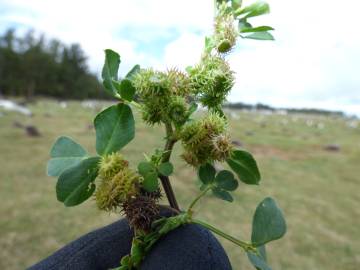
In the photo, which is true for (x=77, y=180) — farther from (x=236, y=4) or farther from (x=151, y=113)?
(x=236, y=4)

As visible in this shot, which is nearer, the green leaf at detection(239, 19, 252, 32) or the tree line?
the green leaf at detection(239, 19, 252, 32)

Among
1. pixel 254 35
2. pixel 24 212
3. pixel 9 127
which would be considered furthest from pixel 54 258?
pixel 9 127

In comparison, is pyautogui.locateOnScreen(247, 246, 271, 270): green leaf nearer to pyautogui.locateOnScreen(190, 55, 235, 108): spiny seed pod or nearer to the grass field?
pyautogui.locateOnScreen(190, 55, 235, 108): spiny seed pod

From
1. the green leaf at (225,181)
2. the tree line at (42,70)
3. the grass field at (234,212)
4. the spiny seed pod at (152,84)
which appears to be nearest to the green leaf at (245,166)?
the green leaf at (225,181)

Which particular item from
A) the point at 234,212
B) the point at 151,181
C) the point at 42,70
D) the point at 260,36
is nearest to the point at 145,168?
the point at 151,181

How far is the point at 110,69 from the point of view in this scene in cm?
48

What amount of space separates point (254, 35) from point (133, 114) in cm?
21

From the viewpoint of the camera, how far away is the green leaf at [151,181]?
46cm

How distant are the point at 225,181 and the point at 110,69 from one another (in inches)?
9.1

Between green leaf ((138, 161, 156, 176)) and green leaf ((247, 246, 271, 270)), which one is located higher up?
green leaf ((138, 161, 156, 176))

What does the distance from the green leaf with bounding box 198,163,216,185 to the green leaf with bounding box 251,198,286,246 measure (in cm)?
9

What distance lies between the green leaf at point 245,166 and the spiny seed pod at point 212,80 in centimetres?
8

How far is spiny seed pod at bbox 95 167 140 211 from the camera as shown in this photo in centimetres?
44

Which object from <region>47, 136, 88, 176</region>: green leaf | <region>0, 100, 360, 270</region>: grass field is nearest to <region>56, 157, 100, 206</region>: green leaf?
<region>47, 136, 88, 176</region>: green leaf
